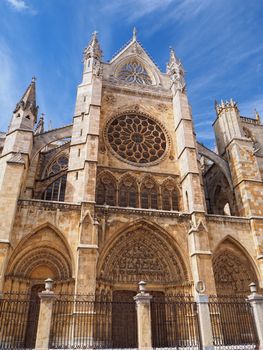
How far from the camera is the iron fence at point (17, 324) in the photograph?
8.91 m

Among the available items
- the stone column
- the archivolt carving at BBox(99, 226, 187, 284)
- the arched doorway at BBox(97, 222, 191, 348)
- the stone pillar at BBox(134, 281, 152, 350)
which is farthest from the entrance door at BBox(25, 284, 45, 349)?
the stone column

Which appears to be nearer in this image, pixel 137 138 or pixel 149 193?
pixel 149 193

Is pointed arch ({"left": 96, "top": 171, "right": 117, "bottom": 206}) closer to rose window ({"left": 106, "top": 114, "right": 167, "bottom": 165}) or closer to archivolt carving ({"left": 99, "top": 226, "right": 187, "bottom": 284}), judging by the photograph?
rose window ({"left": 106, "top": 114, "right": 167, "bottom": 165})

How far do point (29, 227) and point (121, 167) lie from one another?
5470mm

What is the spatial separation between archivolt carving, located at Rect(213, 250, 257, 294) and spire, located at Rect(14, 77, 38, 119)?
1141 centimetres

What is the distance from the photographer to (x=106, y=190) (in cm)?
1334

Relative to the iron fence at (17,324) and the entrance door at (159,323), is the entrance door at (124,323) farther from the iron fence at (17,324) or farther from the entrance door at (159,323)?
the iron fence at (17,324)

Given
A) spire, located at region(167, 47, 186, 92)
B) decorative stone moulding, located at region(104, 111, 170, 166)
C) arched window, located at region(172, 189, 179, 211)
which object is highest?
spire, located at region(167, 47, 186, 92)

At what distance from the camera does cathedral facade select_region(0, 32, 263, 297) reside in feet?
34.6

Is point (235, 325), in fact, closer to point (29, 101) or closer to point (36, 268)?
point (36, 268)

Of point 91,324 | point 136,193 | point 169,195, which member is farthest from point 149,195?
point 91,324

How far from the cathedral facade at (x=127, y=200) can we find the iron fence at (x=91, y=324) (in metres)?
0.56

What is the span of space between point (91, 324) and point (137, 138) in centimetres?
966

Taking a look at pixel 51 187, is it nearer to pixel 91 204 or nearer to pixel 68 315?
pixel 91 204
